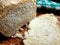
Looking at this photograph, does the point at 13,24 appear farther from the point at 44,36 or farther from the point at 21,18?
the point at 44,36

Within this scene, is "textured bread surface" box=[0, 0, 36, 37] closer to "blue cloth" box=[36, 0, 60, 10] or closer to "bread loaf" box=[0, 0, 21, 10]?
"bread loaf" box=[0, 0, 21, 10]

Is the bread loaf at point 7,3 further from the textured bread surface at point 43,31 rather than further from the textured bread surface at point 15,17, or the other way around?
the textured bread surface at point 43,31

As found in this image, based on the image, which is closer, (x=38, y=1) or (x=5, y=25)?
(x=5, y=25)

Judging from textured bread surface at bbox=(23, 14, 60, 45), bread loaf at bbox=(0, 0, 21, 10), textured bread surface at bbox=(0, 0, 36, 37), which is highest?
bread loaf at bbox=(0, 0, 21, 10)

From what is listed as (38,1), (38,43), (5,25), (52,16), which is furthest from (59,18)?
(5,25)

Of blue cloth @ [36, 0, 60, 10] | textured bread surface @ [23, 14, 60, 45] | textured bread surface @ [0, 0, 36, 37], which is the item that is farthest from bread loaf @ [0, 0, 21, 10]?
blue cloth @ [36, 0, 60, 10]

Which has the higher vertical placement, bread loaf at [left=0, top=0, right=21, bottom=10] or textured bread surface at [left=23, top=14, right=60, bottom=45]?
bread loaf at [left=0, top=0, right=21, bottom=10]

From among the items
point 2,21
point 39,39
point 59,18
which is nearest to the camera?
point 2,21
